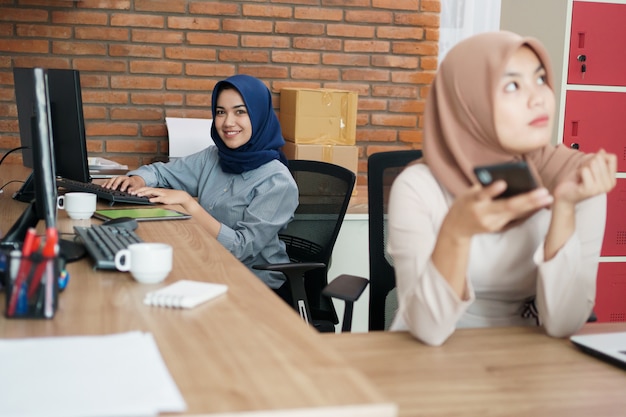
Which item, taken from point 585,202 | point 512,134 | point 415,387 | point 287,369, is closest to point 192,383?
point 287,369

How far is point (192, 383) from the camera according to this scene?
922 mm

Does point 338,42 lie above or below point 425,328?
above

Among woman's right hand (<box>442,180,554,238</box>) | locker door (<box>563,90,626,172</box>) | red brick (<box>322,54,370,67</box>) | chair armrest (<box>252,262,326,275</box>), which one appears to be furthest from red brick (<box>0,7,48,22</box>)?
woman's right hand (<box>442,180,554,238</box>)

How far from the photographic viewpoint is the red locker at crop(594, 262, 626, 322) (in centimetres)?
347

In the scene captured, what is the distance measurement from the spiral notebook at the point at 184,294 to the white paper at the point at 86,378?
179 mm

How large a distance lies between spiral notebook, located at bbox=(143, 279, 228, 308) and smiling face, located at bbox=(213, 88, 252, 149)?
1.41 meters

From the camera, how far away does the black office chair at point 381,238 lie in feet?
6.73

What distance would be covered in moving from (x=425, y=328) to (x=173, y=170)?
6.08 feet

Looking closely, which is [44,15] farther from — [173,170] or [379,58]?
[379,58]

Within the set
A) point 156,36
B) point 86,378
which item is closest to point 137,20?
point 156,36

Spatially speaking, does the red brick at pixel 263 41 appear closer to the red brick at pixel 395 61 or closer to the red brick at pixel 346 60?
A: the red brick at pixel 346 60

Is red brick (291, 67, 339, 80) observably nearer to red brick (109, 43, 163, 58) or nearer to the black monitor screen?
red brick (109, 43, 163, 58)

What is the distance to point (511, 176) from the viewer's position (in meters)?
1.15

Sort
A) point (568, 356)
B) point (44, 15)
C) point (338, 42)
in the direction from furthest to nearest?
1. point (338, 42)
2. point (44, 15)
3. point (568, 356)
